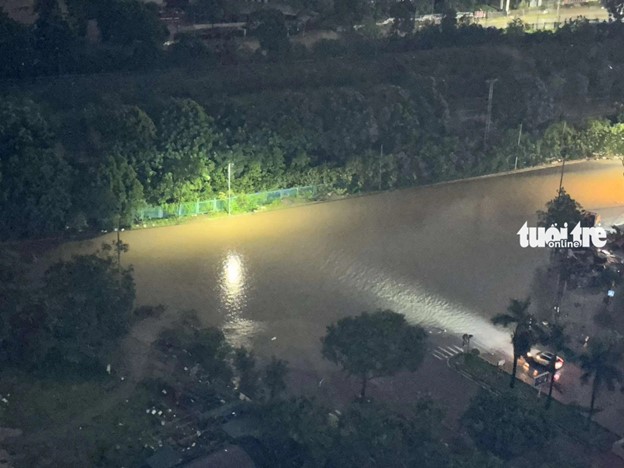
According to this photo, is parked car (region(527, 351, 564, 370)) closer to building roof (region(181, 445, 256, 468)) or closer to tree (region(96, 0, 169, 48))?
building roof (region(181, 445, 256, 468))

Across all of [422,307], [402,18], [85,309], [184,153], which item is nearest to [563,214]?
[422,307]

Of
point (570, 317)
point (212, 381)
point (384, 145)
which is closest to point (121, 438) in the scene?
point (212, 381)

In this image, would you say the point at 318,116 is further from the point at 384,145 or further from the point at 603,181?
the point at 603,181

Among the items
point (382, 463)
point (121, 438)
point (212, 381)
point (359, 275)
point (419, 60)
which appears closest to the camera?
point (382, 463)

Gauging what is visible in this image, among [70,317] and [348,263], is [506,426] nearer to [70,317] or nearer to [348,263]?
[70,317]

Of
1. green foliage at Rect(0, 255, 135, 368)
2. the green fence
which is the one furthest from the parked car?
the green fence

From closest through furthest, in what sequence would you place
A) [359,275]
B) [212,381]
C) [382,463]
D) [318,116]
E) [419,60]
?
[382,463] → [212,381] → [359,275] → [318,116] → [419,60]
